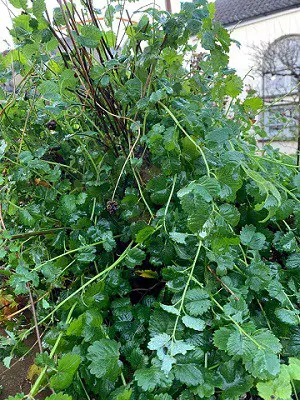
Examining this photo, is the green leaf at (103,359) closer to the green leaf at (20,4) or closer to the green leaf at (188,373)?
the green leaf at (188,373)

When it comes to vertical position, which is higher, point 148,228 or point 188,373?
point 148,228

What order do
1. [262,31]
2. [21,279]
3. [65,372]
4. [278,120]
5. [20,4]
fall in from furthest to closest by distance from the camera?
[262,31] < [278,120] < [20,4] < [21,279] < [65,372]

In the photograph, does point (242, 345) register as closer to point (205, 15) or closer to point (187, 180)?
point (187, 180)

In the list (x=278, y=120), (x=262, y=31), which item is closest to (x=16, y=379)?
(x=278, y=120)

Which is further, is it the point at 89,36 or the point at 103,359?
the point at 89,36

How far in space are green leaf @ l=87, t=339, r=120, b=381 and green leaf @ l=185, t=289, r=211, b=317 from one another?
11 cm

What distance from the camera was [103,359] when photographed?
18.9 inches

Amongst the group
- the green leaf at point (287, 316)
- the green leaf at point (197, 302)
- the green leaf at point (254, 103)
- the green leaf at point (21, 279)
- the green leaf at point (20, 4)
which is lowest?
the green leaf at point (287, 316)

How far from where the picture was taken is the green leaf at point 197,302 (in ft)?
1.68

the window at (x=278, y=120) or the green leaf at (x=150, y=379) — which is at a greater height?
the window at (x=278, y=120)

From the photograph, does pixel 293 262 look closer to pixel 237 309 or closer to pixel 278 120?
pixel 237 309

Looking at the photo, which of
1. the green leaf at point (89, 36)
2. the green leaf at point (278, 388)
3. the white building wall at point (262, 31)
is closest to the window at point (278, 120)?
the green leaf at point (89, 36)

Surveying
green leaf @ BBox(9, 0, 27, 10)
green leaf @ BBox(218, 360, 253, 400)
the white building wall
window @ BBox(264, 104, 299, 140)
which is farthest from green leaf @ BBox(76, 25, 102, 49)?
the white building wall

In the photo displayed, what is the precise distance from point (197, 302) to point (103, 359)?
14 centimetres
